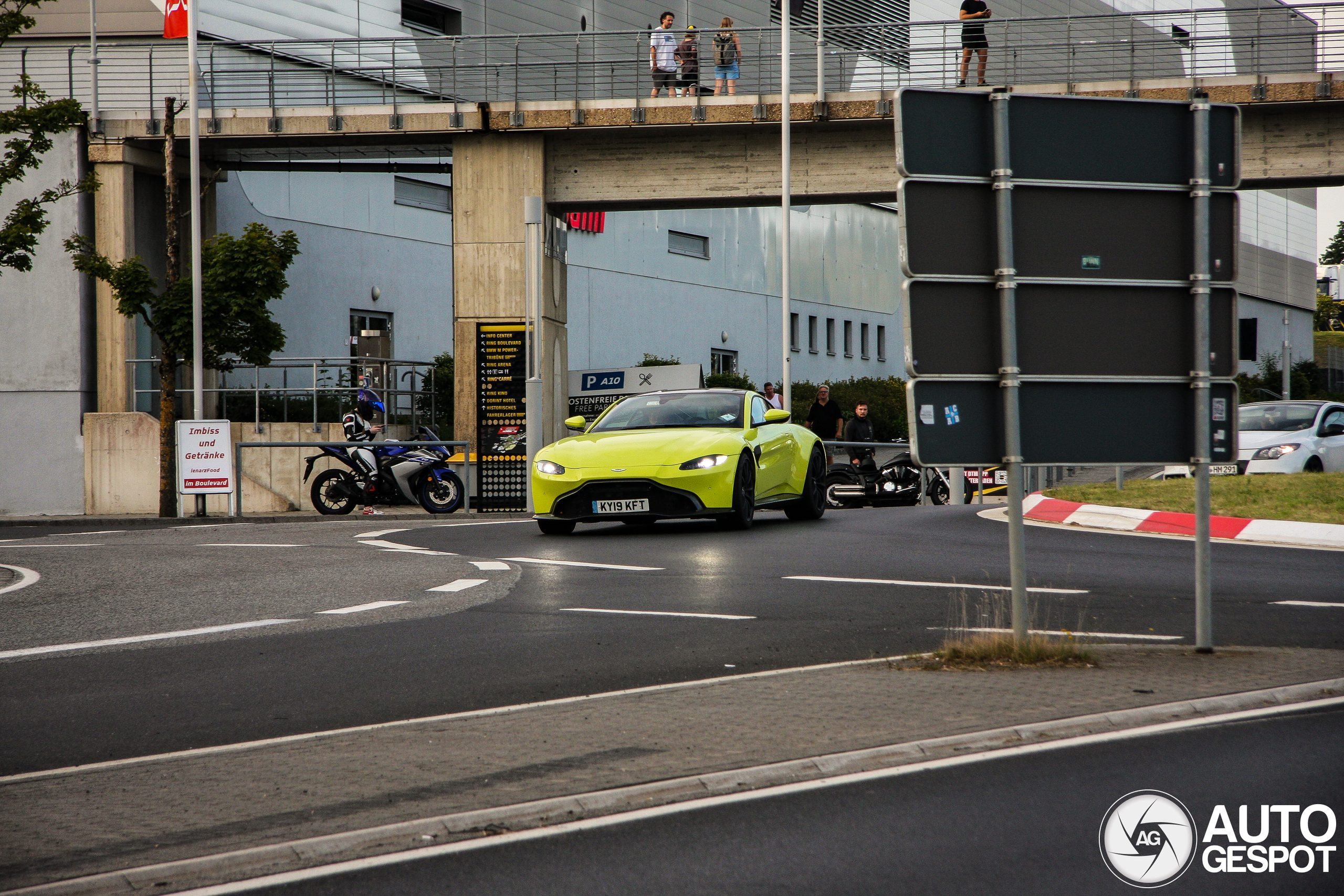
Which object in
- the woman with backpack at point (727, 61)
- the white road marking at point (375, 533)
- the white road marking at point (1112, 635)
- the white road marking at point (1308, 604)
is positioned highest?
the woman with backpack at point (727, 61)

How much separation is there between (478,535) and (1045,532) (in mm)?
5878

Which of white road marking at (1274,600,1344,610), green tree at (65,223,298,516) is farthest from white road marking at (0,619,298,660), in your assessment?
green tree at (65,223,298,516)

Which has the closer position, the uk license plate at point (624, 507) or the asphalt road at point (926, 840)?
the asphalt road at point (926, 840)

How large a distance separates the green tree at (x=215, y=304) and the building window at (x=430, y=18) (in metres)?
14.9

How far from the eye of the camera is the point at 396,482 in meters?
21.7

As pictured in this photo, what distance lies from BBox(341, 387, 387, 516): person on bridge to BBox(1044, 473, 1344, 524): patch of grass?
9.60 meters

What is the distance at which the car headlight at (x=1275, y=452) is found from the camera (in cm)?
2064

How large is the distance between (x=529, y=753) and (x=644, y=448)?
9337 millimetres

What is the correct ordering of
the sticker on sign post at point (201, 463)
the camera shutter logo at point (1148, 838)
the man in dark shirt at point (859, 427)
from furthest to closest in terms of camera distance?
the man in dark shirt at point (859, 427) → the sticker on sign post at point (201, 463) → the camera shutter logo at point (1148, 838)

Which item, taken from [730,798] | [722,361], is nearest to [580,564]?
[730,798]

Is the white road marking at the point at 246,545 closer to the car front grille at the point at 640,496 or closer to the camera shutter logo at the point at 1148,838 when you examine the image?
the car front grille at the point at 640,496

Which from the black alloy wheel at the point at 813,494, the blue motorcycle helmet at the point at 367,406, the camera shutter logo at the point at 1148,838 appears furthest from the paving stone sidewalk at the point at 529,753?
the blue motorcycle helmet at the point at 367,406

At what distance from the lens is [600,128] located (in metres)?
27.6

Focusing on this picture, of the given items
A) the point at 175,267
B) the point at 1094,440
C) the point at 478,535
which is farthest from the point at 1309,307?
the point at 1094,440
